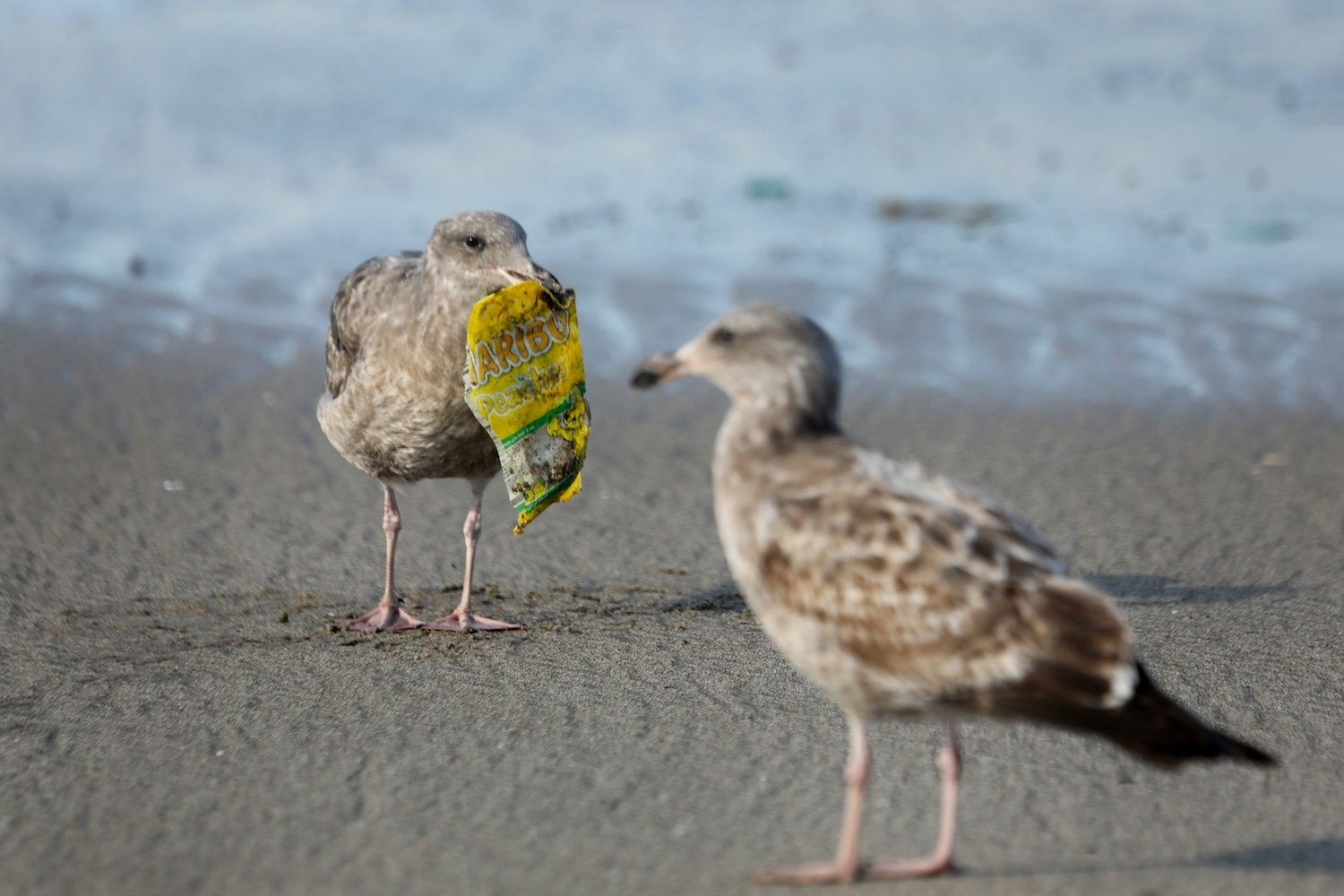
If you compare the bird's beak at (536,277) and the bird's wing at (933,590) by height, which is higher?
the bird's beak at (536,277)

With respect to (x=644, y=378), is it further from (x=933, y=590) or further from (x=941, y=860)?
(x=941, y=860)

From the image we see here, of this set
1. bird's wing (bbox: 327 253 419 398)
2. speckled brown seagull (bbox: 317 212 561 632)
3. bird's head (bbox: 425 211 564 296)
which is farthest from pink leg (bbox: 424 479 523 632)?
bird's head (bbox: 425 211 564 296)

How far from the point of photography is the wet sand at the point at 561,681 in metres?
4.47

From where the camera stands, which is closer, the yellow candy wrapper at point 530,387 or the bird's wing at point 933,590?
the bird's wing at point 933,590

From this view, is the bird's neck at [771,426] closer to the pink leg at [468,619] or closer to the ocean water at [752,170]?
the pink leg at [468,619]

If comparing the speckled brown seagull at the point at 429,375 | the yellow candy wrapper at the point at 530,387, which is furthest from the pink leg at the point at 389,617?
the yellow candy wrapper at the point at 530,387

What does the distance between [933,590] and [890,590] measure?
107 mm

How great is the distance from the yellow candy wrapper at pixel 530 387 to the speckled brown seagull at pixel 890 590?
1.71m

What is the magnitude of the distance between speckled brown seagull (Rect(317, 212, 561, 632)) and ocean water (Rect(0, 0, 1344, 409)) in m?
4.33

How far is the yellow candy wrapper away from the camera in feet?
20.0

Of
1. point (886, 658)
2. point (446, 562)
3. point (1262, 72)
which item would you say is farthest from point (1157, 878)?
point (1262, 72)

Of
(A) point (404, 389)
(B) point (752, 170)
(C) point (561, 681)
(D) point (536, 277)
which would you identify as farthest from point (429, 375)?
(B) point (752, 170)

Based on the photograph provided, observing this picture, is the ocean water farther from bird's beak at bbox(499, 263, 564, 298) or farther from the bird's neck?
the bird's neck

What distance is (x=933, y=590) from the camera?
4.11 meters
